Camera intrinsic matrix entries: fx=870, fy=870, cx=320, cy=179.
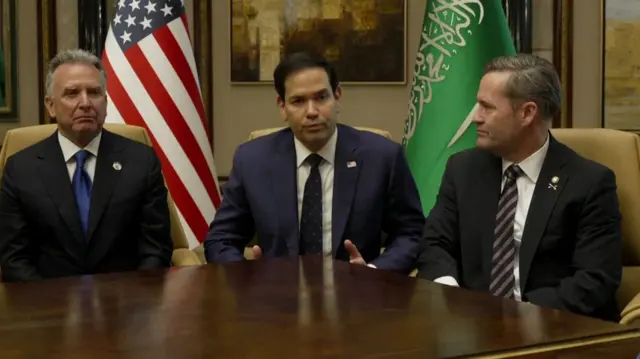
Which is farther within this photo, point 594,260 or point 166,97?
point 166,97

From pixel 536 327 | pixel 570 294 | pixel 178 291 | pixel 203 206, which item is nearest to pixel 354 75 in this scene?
pixel 203 206

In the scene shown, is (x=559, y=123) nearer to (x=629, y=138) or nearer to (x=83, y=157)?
(x=629, y=138)

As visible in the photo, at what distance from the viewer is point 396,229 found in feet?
10.9

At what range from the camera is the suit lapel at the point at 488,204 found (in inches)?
114

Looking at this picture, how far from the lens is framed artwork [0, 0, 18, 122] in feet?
16.8

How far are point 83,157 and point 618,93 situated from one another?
3.23m

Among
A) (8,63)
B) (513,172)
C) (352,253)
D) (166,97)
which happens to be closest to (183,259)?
(352,253)

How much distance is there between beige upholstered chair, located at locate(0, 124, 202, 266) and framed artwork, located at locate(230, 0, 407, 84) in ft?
5.43

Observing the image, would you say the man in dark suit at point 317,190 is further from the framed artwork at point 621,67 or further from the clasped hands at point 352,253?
the framed artwork at point 621,67

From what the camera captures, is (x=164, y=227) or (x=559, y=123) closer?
(x=164, y=227)

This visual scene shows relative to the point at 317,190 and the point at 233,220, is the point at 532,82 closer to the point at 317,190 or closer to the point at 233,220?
the point at 317,190

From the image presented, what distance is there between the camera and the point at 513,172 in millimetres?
2938

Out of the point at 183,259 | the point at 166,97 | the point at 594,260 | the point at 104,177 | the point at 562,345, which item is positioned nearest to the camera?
the point at 562,345

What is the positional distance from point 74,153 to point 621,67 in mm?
3283
